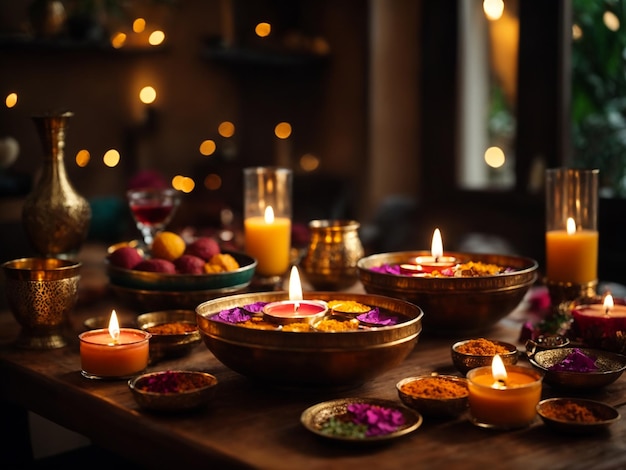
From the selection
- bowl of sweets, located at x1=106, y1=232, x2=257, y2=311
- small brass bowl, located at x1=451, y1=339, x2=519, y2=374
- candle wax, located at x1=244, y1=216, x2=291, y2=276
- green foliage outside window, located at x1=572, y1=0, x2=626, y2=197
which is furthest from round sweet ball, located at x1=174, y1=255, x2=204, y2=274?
green foliage outside window, located at x1=572, y1=0, x2=626, y2=197

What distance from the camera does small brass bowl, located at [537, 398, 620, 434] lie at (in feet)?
3.32

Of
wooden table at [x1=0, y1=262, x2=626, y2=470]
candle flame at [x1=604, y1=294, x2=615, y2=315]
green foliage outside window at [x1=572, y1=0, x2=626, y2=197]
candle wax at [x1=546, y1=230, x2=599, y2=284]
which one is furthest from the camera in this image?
green foliage outside window at [x1=572, y1=0, x2=626, y2=197]

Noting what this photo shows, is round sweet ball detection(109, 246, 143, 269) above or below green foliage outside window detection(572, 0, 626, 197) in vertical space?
below

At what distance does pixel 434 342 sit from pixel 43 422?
958mm

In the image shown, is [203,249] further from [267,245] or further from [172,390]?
[172,390]

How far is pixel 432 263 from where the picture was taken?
5.07 ft

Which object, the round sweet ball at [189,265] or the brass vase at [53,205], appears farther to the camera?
the brass vase at [53,205]

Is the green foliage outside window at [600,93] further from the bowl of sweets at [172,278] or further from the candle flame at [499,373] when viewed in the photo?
the candle flame at [499,373]

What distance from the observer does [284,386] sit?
1.19 m

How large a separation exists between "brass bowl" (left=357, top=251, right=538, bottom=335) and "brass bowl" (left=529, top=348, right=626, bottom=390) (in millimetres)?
197

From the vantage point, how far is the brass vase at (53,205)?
5.74ft

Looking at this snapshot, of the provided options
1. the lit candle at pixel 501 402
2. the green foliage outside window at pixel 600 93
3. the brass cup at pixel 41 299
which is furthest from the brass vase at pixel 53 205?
the green foliage outside window at pixel 600 93

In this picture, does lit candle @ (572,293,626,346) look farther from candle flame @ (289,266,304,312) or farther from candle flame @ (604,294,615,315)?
candle flame @ (289,266,304,312)

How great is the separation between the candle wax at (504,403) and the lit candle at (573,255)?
64 centimetres
